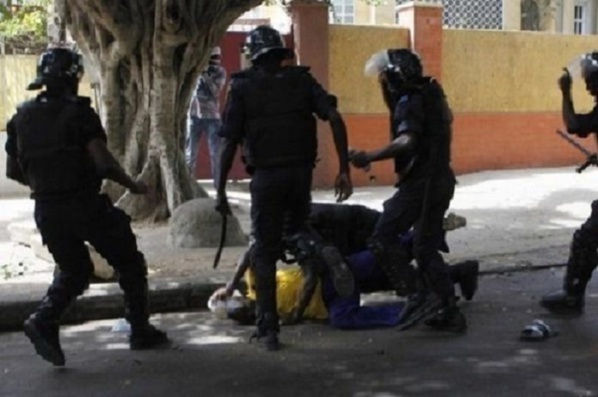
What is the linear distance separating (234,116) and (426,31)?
10.1 metres

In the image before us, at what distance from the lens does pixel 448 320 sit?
6.10m

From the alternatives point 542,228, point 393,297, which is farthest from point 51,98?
point 542,228

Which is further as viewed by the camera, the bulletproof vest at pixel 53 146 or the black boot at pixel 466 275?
the black boot at pixel 466 275

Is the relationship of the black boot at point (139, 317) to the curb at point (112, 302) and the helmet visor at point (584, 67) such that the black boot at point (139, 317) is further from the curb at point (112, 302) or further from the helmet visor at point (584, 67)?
the helmet visor at point (584, 67)

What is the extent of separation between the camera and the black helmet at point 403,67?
19.6 ft

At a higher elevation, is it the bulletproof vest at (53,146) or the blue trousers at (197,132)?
the bulletproof vest at (53,146)

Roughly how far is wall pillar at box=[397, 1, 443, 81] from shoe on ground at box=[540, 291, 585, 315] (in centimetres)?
877

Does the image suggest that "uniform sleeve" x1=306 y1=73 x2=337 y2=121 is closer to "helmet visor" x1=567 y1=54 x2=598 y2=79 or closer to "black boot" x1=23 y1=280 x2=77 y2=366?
"black boot" x1=23 y1=280 x2=77 y2=366

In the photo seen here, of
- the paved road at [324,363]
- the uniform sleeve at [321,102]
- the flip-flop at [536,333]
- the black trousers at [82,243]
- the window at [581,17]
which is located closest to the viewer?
the paved road at [324,363]

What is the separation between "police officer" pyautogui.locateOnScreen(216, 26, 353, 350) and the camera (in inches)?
219

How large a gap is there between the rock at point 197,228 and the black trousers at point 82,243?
325cm

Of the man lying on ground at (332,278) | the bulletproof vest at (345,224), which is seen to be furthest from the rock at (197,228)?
the bulletproof vest at (345,224)

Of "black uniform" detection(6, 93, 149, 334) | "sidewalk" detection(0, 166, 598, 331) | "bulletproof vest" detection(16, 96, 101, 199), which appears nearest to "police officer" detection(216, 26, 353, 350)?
"black uniform" detection(6, 93, 149, 334)

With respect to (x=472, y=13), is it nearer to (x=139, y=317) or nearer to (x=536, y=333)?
(x=536, y=333)
